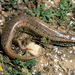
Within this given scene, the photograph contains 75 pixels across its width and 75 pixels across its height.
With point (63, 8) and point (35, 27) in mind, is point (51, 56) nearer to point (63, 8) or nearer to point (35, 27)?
point (35, 27)

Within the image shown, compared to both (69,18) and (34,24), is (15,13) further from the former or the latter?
(69,18)

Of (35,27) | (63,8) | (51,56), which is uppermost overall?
(63,8)

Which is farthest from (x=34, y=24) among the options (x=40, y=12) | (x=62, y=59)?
(x=62, y=59)

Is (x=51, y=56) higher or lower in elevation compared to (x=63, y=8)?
lower

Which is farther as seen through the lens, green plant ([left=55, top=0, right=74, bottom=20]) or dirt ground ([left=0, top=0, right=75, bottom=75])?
green plant ([left=55, top=0, right=74, bottom=20])

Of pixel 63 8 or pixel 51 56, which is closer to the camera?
pixel 51 56

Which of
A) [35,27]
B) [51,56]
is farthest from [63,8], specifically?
[51,56]

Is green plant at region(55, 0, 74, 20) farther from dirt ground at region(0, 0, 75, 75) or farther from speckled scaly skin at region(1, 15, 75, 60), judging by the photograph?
speckled scaly skin at region(1, 15, 75, 60)

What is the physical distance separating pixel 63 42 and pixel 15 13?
257 cm

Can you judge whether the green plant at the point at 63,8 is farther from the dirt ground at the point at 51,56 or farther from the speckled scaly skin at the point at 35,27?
the speckled scaly skin at the point at 35,27

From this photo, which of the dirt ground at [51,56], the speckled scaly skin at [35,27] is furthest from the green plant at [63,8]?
the speckled scaly skin at [35,27]

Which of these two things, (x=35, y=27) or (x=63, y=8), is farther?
(x=63, y=8)

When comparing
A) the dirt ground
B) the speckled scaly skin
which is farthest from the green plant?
the speckled scaly skin

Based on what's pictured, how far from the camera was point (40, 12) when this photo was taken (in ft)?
18.9
